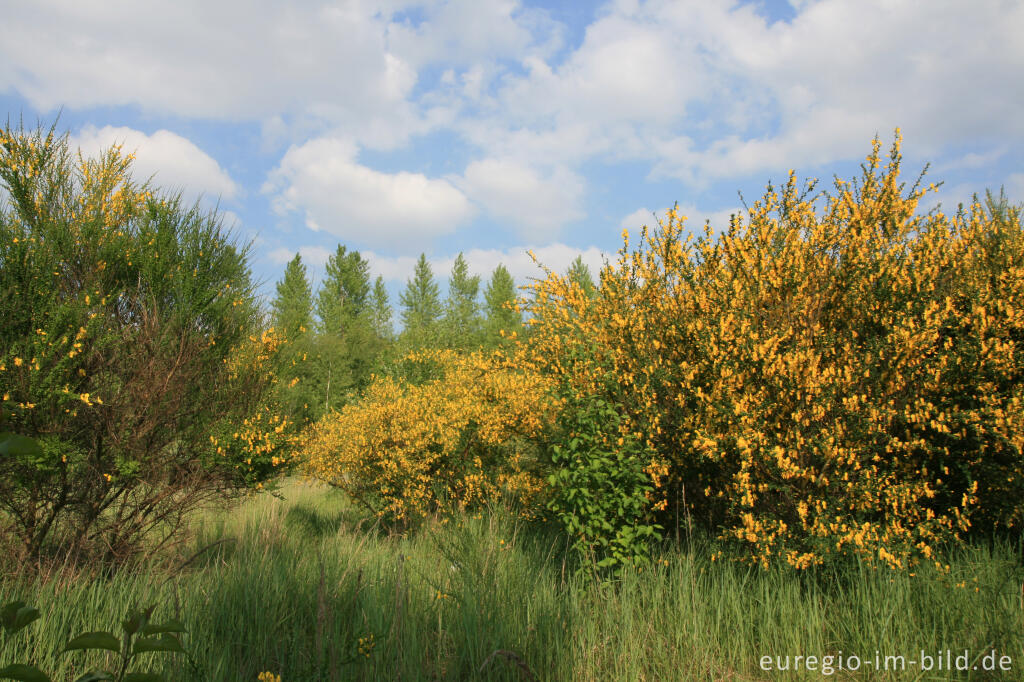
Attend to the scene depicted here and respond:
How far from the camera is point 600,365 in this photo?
595cm

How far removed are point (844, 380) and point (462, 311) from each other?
33.1 meters

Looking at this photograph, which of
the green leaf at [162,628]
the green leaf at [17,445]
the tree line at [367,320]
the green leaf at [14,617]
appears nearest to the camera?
the green leaf at [17,445]

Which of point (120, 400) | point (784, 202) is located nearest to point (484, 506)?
point (120, 400)

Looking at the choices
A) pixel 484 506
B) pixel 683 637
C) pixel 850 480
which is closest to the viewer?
pixel 683 637

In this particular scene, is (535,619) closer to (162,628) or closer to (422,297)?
(162,628)

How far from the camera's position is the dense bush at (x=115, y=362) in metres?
5.39

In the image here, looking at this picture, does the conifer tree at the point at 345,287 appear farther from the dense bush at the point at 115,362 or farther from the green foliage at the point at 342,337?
the dense bush at the point at 115,362

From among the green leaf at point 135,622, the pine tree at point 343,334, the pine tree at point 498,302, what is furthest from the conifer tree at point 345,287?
the green leaf at point 135,622

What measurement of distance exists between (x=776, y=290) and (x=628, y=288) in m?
1.72

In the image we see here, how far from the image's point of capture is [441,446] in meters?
9.09

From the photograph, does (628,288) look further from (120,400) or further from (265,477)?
(120,400)

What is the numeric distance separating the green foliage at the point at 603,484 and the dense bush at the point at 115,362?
3.71 m

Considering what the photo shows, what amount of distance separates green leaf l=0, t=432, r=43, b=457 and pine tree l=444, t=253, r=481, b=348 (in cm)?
2800

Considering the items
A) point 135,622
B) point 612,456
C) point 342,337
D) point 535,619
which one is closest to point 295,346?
point 612,456
